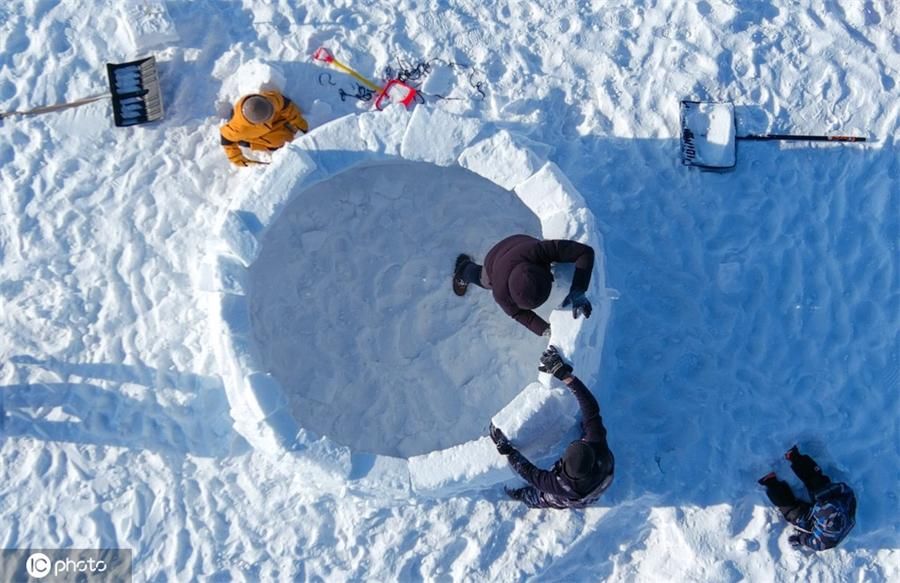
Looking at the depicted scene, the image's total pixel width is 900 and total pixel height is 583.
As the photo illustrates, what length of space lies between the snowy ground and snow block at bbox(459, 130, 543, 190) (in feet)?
2.92

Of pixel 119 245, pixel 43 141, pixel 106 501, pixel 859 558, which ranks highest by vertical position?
pixel 43 141

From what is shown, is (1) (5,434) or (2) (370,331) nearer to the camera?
(1) (5,434)

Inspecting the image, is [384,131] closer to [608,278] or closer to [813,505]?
[608,278]

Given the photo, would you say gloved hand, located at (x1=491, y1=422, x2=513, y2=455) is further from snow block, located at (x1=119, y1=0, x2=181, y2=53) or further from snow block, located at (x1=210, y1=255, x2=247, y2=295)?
snow block, located at (x1=119, y1=0, x2=181, y2=53)

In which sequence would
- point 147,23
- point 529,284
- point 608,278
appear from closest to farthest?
point 529,284 → point 608,278 → point 147,23

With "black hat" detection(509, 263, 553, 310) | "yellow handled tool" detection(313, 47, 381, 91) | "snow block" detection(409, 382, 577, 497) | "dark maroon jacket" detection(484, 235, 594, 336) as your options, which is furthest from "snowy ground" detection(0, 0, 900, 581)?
"black hat" detection(509, 263, 553, 310)

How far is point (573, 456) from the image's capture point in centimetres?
535

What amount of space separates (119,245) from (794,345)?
4861 mm

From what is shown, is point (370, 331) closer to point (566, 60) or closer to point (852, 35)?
point (566, 60)

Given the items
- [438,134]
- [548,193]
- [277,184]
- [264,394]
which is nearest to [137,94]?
[277,184]

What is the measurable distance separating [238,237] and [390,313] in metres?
1.62

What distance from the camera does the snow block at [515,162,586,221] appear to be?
5.70 metres

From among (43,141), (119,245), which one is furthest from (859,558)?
(43,141)

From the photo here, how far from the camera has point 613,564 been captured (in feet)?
21.0
